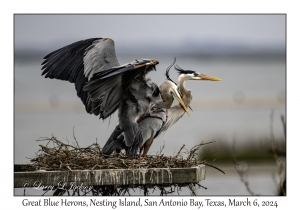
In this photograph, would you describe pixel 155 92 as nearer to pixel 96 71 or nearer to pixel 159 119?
pixel 159 119

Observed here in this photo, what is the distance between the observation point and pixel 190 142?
54.7ft

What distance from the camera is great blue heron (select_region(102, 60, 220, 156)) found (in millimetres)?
7426

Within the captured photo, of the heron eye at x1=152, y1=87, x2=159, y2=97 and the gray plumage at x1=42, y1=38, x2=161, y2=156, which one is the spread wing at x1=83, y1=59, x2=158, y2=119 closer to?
the gray plumage at x1=42, y1=38, x2=161, y2=156

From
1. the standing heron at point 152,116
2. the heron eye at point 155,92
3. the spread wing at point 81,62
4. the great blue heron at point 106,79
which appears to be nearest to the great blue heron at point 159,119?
the standing heron at point 152,116

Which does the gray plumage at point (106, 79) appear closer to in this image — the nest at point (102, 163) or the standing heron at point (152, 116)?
the standing heron at point (152, 116)

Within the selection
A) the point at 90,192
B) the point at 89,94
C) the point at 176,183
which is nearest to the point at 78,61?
the point at 89,94

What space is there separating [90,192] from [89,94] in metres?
1.18

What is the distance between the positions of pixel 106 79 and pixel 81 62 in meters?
0.91

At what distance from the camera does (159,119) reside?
7863 mm

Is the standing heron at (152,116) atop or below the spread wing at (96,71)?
below

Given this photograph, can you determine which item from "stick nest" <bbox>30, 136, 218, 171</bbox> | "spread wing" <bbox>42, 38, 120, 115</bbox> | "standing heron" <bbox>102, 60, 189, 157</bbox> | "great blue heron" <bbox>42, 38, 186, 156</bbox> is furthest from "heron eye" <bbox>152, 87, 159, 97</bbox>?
"stick nest" <bbox>30, 136, 218, 171</bbox>

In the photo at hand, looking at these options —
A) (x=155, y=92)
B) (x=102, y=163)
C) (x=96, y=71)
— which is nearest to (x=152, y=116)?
(x=155, y=92)

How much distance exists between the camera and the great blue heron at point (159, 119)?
7426mm

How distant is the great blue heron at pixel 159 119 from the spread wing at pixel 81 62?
615mm
